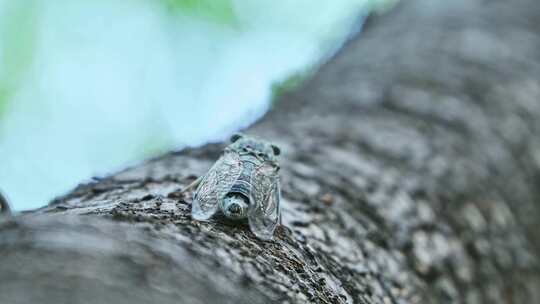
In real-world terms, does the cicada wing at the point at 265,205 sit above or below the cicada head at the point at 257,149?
below

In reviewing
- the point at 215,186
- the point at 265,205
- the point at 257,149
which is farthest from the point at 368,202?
the point at 215,186

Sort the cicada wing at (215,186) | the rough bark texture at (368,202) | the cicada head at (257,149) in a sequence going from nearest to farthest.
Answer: the rough bark texture at (368,202)
the cicada wing at (215,186)
the cicada head at (257,149)

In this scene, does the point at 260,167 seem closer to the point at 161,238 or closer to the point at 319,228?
the point at 319,228

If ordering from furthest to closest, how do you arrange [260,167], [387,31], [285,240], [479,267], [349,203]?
[387,31] → [479,267] → [349,203] → [260,167] → [285,240]

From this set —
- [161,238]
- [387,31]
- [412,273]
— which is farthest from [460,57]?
[161,238]

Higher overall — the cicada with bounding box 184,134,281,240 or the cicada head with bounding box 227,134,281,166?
the cicada head with bounding box 227,134,281,166

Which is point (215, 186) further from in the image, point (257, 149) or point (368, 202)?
point (368, 202)
